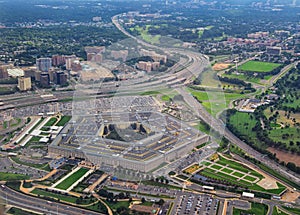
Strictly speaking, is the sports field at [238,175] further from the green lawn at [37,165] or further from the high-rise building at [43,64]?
the high-rise building at [43,64]

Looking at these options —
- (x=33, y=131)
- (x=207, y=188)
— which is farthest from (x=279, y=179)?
(x=33, y=131)

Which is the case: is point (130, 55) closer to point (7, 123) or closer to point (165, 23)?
point (7, 123)

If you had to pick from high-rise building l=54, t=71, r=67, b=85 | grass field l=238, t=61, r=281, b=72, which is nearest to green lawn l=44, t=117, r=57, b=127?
high-rise building l=54, t=71, r=67, b=85

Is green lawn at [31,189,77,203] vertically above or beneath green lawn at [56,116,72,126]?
above

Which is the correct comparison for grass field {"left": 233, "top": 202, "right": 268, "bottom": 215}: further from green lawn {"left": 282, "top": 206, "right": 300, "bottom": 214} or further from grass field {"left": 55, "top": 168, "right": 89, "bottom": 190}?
grass field {"left": 55, "top": 168, "right": 89, "bottom": 190}

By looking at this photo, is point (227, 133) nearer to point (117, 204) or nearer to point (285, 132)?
point (285, 132)

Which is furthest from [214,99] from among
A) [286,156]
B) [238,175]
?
[238,175]
